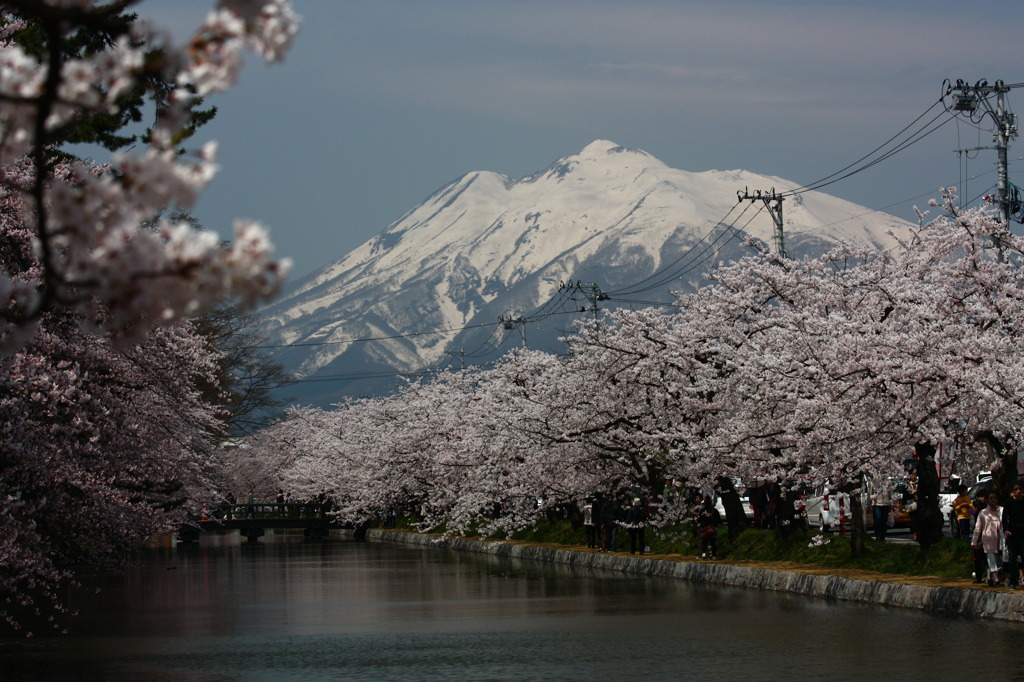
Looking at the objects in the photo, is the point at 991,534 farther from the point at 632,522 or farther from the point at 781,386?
the point at 632,522

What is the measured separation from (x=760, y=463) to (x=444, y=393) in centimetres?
3950

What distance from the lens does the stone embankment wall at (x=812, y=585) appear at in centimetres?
1919

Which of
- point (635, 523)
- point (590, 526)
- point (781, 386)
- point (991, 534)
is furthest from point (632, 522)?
point (991, 534)

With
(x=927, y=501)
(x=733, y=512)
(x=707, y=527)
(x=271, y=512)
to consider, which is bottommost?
(x=707, y=527)

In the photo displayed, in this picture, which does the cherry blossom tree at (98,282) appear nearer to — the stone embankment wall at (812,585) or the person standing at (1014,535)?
the stone embankment wall at (812,585)

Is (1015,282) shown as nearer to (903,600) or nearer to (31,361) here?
(903,600)

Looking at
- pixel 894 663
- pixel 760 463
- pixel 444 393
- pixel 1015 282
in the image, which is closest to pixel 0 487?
pixel 894 663

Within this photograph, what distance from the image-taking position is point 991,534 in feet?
65.9

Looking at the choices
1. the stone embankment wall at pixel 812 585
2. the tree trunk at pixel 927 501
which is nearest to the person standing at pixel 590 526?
the stone embankment wall at pixel 812 585

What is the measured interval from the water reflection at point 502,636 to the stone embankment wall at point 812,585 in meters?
0.57

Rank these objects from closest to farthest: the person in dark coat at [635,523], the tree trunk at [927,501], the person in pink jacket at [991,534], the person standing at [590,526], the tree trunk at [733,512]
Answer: the person in pink jacket at [991,534], the tree trunk at [927,501], the tree trunk at [733,512], the person in dark coat at [635,523], the person standing at [590,526]

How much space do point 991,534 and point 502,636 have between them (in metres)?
7.19

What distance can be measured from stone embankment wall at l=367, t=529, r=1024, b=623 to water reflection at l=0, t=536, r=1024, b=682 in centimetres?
57

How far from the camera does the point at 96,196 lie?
4555 mm
